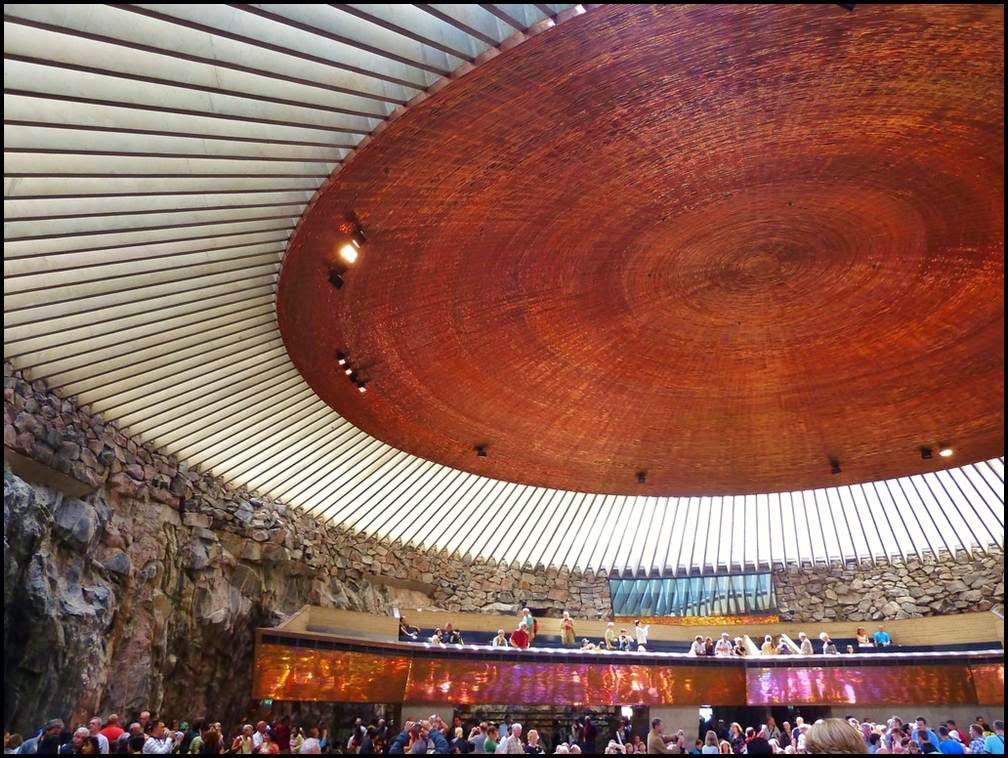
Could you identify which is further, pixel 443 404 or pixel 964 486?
pixel 964 486

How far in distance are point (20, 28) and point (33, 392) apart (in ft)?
24.2

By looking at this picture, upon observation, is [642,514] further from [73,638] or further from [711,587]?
[73,638]

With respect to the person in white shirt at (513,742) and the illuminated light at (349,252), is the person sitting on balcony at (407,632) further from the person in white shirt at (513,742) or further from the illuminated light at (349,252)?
the illuminated light at (349,252)

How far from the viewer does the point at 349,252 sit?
989 cm

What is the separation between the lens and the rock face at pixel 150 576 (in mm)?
11078

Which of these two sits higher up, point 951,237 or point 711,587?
point 951,237

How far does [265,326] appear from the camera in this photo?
13.2 m

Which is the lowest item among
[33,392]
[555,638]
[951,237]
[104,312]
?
[555,638]

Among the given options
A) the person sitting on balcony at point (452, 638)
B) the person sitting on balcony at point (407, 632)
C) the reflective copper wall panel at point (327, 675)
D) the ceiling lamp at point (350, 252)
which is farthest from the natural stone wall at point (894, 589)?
the ceiling lamp at point (350, 252)

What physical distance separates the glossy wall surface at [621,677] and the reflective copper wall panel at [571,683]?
25mm

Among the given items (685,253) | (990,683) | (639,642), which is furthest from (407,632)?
(990,683)

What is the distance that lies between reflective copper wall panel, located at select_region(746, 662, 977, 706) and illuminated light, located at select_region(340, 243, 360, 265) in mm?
16587

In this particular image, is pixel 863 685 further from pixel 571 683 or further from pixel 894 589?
pixel 571 683

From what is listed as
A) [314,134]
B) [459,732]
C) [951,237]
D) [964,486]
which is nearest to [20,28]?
[314,134]
